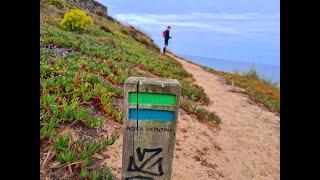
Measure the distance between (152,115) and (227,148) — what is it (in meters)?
4.74

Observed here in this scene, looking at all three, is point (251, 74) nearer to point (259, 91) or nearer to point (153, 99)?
point (259, 91)

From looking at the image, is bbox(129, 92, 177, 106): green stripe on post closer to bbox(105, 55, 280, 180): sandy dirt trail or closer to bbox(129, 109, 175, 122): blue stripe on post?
bbox(129, 109, 175, 122): blue stripe on post

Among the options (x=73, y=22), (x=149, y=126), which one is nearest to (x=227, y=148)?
(x=149, y=126)

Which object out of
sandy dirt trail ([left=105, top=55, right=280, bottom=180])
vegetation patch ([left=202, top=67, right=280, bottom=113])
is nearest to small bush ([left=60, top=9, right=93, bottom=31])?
vegetation patch ([left=202, top=67, right=280, bottom=113])

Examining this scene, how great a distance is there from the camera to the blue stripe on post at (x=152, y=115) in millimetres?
4227

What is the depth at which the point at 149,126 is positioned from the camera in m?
4.29

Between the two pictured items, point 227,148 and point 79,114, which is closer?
point 79,114

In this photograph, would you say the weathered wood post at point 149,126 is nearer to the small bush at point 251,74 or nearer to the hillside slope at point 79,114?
the hillside slope at point 79,114

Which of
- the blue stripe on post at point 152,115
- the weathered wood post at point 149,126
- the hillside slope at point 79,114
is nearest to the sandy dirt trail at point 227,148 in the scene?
the hillside slope at point 79,114

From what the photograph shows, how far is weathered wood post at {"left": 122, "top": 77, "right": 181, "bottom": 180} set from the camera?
420 centimetres

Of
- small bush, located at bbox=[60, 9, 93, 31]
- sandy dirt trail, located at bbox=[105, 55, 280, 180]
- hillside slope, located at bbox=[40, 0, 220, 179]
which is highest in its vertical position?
small bush, located at bbox=[60, 9, 93, 31]

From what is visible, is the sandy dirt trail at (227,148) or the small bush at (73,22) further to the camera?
the small bush at (73,22)

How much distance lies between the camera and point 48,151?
6.24 metres

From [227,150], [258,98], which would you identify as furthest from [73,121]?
[258,98]
